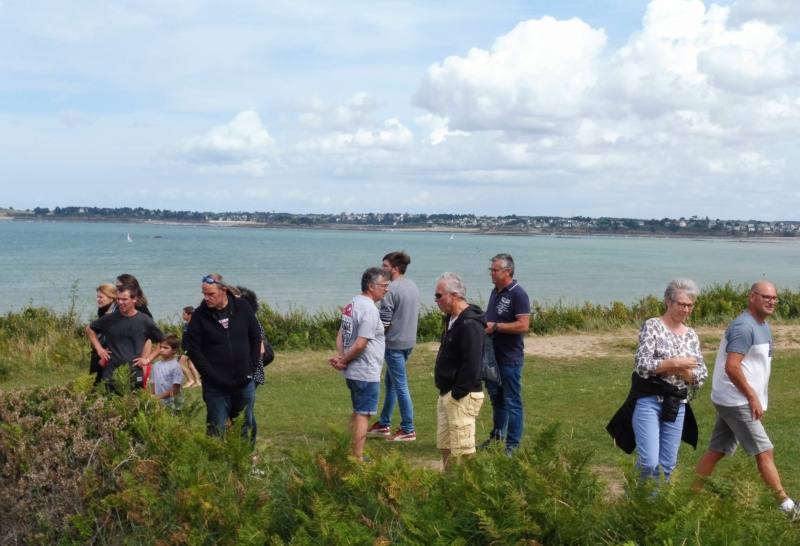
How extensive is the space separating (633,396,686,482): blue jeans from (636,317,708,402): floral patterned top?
0.64 ft

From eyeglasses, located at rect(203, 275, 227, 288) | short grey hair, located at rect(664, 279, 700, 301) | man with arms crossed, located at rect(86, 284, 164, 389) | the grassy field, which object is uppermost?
short grey hair, located at rect(664, 279, 700, 301)

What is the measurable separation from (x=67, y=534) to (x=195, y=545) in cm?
94

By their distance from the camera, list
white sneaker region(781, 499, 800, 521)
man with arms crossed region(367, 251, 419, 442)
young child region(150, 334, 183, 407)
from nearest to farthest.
Result: white sneaker region(781, 499, 800, 521), young child region(150, 334, 183, 407), man with arms crossed region(367, 251, 419, 442)

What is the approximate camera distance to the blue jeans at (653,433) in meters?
5.32

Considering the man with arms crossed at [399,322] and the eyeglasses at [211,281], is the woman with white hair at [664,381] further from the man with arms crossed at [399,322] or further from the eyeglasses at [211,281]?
the eyeglasses at [211,281]

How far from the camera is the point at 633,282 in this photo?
57875 mm

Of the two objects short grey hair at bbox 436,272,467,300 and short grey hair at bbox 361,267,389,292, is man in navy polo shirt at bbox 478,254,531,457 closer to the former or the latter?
short grey hair at bbox 361,267,389,292

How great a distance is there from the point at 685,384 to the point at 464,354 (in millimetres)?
1470

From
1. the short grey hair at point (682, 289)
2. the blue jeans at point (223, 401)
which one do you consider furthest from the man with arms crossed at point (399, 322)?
the short grey hair at point (682, 289)

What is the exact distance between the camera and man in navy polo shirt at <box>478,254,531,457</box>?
7.30 metres

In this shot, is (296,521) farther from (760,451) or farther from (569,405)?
(569,405)

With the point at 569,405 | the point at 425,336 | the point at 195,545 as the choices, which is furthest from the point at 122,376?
the point at 425,336

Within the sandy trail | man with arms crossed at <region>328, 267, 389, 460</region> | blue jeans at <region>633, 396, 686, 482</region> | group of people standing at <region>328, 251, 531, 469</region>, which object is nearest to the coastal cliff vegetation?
group of people standing at <region>328, 251, 531, 469</region>

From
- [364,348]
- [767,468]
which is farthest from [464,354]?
[767,468]
